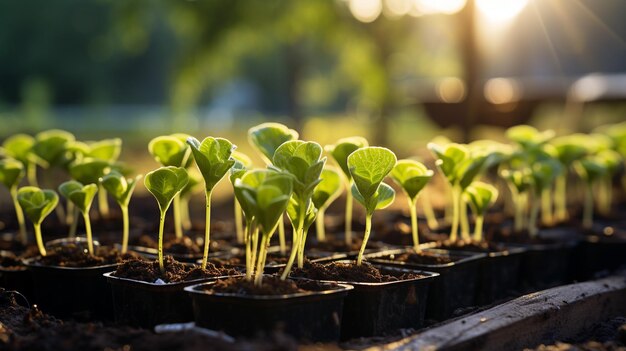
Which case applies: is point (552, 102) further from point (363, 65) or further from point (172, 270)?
point (172, 270)

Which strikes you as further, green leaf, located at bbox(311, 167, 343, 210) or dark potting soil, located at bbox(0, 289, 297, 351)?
green leaf, located at bbox(311, 167, 343, 210)

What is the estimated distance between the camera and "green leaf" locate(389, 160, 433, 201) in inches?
129

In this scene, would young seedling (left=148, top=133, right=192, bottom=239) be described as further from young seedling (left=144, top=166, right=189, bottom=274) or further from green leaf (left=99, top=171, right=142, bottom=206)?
young seedling (left=144, top=166, right=189, bottom=274)

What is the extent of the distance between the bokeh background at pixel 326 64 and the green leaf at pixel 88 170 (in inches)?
299

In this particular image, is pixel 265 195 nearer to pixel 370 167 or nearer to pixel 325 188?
pixel 370 167

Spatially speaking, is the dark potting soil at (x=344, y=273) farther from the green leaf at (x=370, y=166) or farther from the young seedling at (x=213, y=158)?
the young seedling at (x=213, y=158)

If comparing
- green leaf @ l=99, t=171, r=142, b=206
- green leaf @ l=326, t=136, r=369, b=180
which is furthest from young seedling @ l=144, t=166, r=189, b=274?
green leaf @ l=326, t=136, r=369, b=180

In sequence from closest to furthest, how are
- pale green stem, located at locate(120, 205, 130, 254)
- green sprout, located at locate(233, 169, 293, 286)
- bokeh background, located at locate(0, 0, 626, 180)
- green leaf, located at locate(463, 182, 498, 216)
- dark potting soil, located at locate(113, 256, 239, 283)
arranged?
green sprout, located at locate(233, 169, 293, 286), dark potting soil, located at locate(113, 256, 239, 283), pale green stem, located at locate(120, 205, 130, 254), green leaf, located at locate(463, 182, 498, 216), bokeh background, located at locate(0, 0, 626, 180)

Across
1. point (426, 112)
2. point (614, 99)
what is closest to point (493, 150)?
point (614, 99)

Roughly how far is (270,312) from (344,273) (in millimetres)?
575

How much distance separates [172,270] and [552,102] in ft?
41.3

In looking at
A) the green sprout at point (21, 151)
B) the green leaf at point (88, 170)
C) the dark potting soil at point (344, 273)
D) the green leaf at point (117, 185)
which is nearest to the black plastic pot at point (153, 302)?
the dark potting soil at point (344, 273)

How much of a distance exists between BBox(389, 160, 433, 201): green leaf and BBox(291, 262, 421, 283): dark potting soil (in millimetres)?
420

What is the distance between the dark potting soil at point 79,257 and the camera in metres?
3.35
